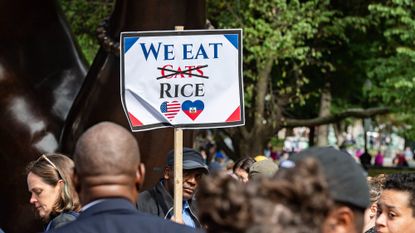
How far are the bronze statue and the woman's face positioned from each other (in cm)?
308

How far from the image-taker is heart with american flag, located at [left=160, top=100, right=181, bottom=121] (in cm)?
641

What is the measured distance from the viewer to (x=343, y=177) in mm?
2902

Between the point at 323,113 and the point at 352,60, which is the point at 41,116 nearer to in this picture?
the point at 352,60

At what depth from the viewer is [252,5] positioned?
19.2m

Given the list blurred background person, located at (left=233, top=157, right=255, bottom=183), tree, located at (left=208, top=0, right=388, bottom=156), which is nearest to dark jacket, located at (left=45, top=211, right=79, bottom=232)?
blurred background person, located at (left=233, top=157, right=255, bottom=183)

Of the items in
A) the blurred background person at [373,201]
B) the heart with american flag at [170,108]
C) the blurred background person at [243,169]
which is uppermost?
the heart with american flag at [170,108]

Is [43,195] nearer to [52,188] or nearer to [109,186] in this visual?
[52,188]

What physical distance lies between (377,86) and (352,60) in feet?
5.18

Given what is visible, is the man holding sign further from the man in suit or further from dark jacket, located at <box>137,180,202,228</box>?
the man in suit

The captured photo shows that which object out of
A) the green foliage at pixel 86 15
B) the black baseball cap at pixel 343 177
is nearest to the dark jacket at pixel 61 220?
the black baseball cap at pixel 343 177

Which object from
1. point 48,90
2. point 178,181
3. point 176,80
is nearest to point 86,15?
point 48,90

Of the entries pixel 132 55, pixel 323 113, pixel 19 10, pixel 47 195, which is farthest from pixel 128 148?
pixel 323 113

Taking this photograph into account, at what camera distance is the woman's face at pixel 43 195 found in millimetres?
5004

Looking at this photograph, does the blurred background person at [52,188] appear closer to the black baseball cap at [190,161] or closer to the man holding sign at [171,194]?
the man holding sign at [171,194]
